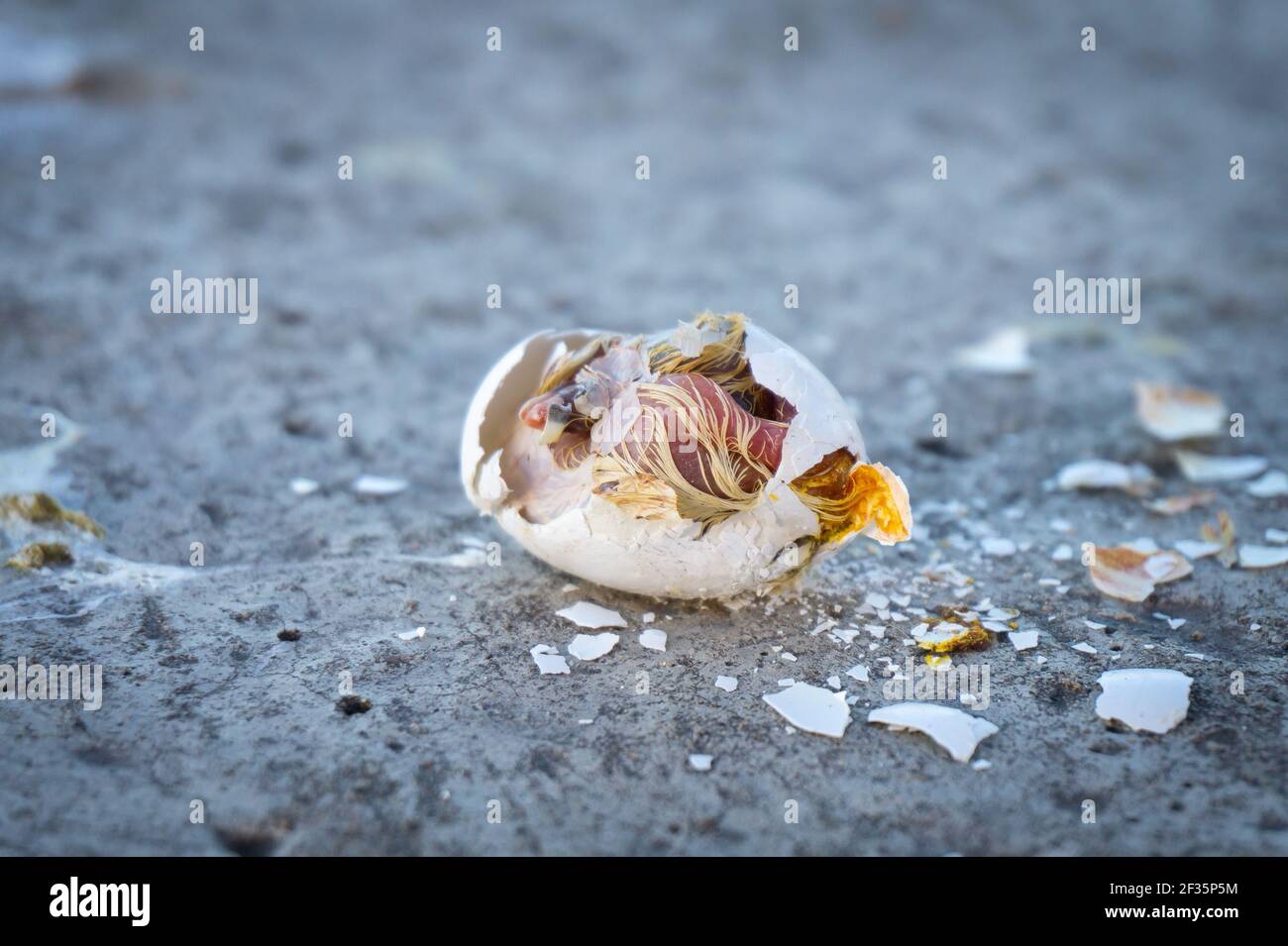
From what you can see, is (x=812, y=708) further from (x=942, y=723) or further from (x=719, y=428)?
(x=719, y=428)

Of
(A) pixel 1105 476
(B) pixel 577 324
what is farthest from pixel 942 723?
(B) pixel 577 324

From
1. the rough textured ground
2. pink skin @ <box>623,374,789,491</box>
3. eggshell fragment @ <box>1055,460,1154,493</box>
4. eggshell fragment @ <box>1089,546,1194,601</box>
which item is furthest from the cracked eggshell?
eggshell fragment @ <box>1055,460,1154,493</box>

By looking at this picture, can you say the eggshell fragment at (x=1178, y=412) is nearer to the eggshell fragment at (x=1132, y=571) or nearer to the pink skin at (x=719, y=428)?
the eggshell fragment at (x=1132, y=571)

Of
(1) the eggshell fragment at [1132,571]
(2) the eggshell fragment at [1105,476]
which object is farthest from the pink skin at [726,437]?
(2) the eggshell fragment at [1105,476]

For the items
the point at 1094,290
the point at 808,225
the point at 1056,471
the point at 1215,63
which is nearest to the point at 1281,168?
the point at 1215,63

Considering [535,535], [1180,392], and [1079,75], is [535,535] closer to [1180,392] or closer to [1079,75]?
[1180,392]
